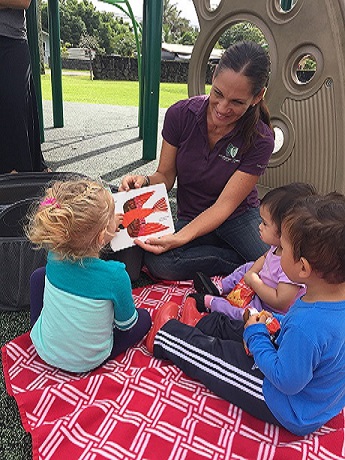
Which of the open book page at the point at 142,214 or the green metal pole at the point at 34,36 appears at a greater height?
the green metal pole at the point at 34,36

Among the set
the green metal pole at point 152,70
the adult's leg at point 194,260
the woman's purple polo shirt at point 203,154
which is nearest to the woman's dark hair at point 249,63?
the woman's purple polo shirt at point 203,154

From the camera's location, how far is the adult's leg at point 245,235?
75.7 inches

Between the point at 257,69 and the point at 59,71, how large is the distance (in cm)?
321

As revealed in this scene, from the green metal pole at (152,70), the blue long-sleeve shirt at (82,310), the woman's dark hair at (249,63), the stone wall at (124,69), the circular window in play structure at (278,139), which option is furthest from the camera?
the stone wall at (124,69)

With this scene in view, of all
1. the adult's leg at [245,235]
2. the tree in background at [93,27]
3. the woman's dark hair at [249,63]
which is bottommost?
the adult's leg at [245,235]

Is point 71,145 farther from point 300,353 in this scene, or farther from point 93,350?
point 300,353

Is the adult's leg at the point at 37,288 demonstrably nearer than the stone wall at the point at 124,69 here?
Yes

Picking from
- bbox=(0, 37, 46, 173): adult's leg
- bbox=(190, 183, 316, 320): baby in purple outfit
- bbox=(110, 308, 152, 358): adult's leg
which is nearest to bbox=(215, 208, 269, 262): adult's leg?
bbox=(190, 183, 316, 320): baby in purple outfit

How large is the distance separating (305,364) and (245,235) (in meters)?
1.03

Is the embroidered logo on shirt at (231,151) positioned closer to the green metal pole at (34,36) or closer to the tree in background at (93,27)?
the green metal pole at (34,36)

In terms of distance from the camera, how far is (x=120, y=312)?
1.27 metres

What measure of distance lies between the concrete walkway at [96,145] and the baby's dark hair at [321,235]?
224 cm

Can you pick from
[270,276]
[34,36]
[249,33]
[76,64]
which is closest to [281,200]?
[270,276]

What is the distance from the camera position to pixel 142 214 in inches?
70.4
